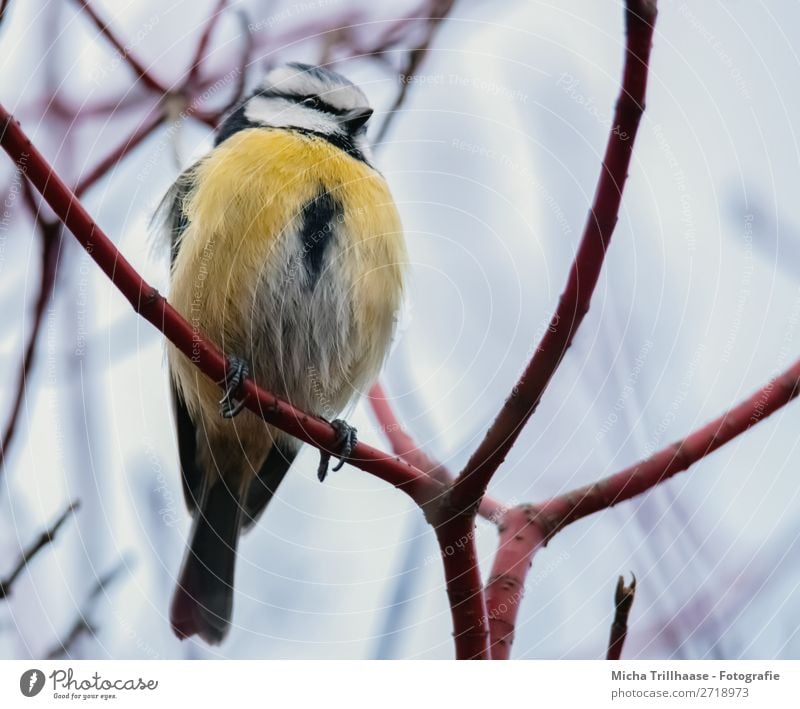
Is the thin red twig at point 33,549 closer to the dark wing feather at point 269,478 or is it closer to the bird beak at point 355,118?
the dark wing feather at point 269,478

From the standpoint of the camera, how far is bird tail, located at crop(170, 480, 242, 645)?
3.23 feet

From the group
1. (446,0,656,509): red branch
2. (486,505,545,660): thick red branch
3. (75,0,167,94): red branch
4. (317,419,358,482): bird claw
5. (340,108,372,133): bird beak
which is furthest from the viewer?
(340,108,372,133): bird beak

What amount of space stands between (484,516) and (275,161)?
1.54 feet

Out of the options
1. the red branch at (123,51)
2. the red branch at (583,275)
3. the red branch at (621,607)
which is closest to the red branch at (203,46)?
the red branch at (123,51)

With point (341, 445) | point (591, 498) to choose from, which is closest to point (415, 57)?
point (341, 445)

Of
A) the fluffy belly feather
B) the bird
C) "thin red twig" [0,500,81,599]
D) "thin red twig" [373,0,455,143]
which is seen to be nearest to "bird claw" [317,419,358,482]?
the bird

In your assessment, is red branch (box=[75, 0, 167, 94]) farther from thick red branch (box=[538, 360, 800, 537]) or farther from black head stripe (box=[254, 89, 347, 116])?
thick red branch (box=[538, 360, 800, 537])

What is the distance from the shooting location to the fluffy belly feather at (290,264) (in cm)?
98

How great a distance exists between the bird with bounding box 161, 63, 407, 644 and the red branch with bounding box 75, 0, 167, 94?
0.10 metres

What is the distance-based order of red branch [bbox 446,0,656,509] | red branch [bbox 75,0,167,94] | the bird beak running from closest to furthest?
1. red branch [bbox 446,0,656,509]
2. red branch [bbox 75,0,167,94]
3. the bird beak

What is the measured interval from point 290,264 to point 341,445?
23 centimetres

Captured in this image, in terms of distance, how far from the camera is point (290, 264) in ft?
3.25
